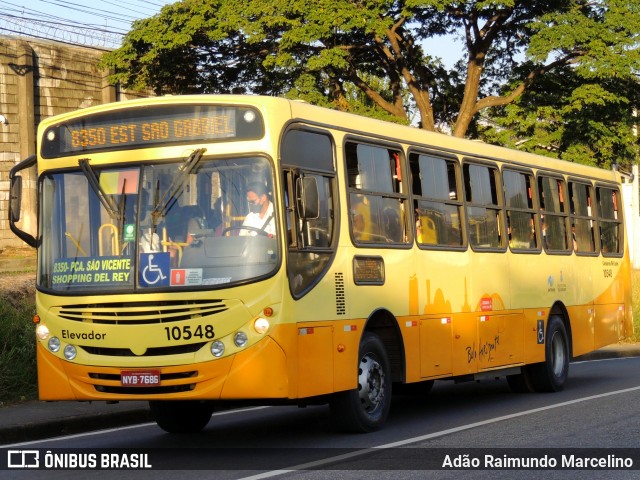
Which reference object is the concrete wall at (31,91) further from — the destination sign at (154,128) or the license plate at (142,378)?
the license plate at (142,378)

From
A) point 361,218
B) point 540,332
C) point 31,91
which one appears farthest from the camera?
point 31,91

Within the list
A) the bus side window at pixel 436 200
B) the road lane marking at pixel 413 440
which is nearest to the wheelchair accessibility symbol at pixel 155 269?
the road lane marking at pixel 413 440

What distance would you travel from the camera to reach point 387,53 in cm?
3447

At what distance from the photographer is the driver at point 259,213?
34.9ft

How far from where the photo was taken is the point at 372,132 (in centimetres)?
1273

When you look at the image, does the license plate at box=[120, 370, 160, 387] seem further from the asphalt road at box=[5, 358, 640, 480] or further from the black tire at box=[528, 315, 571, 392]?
the black tire at box=[528, 315, 571, 392]

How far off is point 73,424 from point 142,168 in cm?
377

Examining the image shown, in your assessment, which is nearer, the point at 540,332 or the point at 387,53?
the point at 540,332

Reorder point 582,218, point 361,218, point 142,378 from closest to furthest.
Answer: point 142,378, point 361,218, point 582,218

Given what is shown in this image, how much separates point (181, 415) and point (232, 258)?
110 inches

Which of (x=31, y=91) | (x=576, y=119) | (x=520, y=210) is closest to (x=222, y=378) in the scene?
(x=520, y=210)

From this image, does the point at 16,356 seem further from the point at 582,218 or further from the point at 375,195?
the point at 582,218

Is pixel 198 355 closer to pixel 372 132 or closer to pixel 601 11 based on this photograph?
pixel 372 132

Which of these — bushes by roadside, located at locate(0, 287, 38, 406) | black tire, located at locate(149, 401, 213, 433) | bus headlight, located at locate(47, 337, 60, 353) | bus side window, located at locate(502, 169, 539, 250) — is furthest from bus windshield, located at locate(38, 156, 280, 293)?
bus side window, located at locate(502, 169, 539, 250)
